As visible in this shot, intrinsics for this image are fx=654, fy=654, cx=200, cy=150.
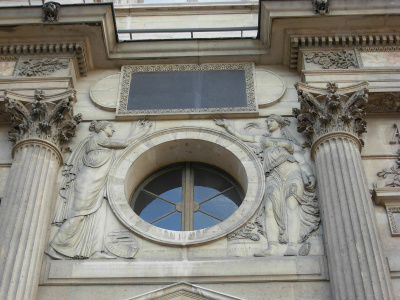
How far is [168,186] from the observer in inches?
568

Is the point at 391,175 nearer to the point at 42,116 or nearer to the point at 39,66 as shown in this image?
the point at 42,116

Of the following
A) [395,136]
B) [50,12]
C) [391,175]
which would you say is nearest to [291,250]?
[391,175]

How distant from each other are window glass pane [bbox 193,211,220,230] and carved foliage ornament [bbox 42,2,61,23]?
5.94 metres

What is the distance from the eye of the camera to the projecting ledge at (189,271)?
1183 cm

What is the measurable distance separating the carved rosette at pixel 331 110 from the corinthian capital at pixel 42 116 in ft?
16.6

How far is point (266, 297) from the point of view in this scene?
38.0ft

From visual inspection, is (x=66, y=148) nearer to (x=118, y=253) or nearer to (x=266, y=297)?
(x=118, y=253)

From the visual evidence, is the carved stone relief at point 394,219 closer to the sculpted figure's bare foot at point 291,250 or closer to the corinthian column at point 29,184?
the sculpted figure's bare foot at point 291,250

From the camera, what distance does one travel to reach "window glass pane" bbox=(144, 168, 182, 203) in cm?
1413

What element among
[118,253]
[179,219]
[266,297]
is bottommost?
[266,297]

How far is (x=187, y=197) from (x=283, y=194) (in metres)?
2.11

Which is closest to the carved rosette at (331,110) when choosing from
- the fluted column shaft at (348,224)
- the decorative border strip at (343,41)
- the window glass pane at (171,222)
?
the fluted column shaft at (348,224)

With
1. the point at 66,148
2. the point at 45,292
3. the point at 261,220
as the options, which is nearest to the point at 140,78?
the point at 66,148

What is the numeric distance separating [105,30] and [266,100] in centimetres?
426
